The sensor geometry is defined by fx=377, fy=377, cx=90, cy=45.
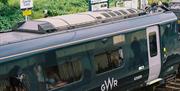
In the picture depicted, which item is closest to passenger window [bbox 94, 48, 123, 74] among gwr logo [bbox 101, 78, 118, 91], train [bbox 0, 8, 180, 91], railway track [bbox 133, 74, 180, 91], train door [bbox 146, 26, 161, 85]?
train [bbox 0, 8, 180, 91]

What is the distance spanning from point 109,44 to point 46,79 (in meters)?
1.91

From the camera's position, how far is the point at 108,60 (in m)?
8.47

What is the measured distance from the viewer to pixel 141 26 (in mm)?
9250

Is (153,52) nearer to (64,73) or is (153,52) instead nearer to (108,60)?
(108,60)

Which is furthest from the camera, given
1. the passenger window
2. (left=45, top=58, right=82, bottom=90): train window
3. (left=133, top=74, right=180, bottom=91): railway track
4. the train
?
(left=133, top=74, right=180, bottom=91): railway track

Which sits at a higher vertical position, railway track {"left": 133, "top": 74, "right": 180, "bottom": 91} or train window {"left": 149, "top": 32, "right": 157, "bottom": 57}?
train window {"left": 149, "top": 32, "right": 157, "bottom": 57}

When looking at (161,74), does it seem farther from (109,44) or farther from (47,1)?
(47,1)

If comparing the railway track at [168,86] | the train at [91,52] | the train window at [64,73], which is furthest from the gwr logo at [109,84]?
the railway track at [168,86]

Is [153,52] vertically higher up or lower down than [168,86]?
higher up

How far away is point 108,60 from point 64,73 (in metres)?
1.35

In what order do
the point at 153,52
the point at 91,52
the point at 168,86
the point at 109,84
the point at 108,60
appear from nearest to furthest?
the point at 91,52
the point at 109,84
the point at 108,60
the point at 153,52
the point at 168,86

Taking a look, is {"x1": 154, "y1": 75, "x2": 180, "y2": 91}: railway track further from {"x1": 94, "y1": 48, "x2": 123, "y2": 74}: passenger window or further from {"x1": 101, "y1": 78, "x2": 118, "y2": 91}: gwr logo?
{"x1": 101, "y1": 78, "x2": 118, "y2": 91}: gwr logo

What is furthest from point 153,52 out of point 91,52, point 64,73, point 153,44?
point 64,73

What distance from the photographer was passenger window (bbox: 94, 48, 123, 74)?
819 cm
